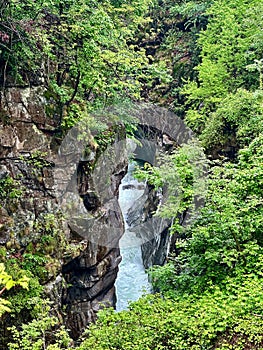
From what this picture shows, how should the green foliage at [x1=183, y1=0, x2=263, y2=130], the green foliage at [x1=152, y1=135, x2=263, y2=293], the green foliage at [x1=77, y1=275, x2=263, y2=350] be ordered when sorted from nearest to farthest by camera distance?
the green foliage at [x1=77, y1=275, x2=263, y2=350]
the green foliage at [x1=152, y1=135, x2=263, y2=293]
the green foliage at [x1=183, y1=0, x2=263, y2=130]

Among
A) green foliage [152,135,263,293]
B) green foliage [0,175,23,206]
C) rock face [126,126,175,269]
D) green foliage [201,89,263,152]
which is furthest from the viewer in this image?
rock face [126,126,175,269]

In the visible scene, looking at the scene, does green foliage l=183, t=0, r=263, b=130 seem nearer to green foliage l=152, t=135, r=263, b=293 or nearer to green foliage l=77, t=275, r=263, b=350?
green foliage l=152, t=135, r=263, b=293

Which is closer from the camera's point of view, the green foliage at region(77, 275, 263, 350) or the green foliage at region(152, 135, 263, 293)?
the green foliage at region(77, 275, 263, 350)

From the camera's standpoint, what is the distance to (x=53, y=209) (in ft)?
29.0

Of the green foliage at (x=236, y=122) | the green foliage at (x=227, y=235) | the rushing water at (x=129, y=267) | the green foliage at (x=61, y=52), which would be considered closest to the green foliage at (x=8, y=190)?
the green foliage at (x=61, y=52)

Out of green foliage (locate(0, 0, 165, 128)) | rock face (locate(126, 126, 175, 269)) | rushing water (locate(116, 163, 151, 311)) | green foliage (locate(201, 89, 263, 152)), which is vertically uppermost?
green foliage (locate(0, 0, 165, 128))

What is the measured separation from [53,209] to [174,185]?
10.0 feet

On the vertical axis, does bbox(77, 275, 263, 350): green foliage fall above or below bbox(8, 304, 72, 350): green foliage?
above

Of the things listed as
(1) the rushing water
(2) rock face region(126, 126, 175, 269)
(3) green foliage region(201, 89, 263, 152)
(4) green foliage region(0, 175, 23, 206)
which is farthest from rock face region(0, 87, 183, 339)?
(3) green foliage region(201, 89, 263, 152)

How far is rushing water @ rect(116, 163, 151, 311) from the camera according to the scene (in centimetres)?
1291

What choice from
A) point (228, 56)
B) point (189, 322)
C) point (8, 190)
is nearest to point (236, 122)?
point (228, 56)

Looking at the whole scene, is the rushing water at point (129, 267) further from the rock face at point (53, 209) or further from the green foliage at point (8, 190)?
the green foliage at point (8, 190)

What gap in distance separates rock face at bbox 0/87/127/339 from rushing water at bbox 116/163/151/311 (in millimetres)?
2149

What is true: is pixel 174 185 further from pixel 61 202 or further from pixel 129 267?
pixel 129 267
